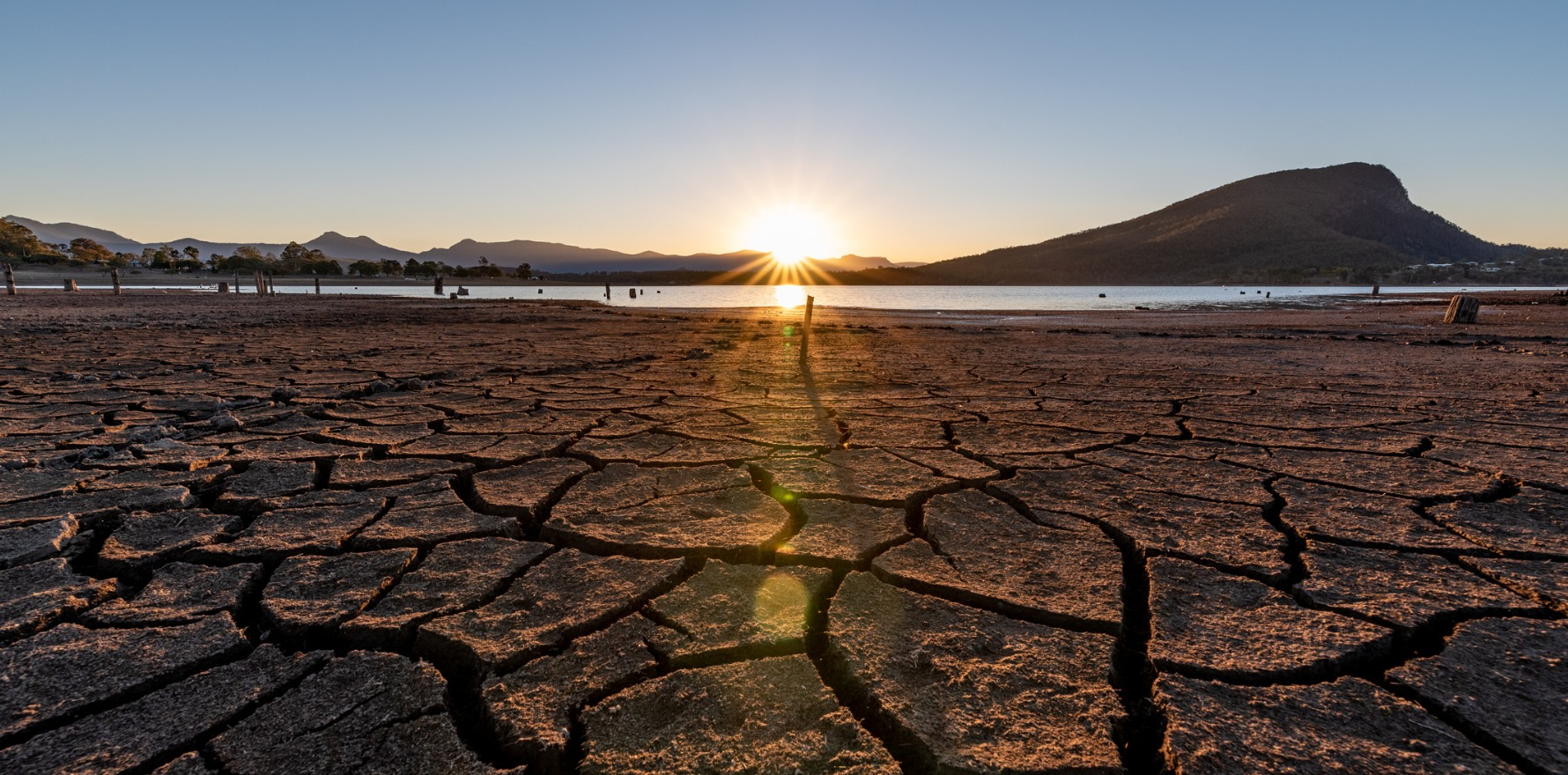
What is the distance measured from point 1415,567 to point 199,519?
3.55 m

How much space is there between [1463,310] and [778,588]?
14840mm

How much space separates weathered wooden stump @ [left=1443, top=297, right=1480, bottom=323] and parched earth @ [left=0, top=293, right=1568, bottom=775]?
9999 mm

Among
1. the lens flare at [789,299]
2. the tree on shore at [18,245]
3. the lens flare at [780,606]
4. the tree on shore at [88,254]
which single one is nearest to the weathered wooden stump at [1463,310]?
the lens flare at [780,606]

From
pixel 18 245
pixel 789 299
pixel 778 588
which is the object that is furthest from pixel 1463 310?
pixel 18 245

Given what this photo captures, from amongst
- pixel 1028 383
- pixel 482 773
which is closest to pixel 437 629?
pixel 482 773

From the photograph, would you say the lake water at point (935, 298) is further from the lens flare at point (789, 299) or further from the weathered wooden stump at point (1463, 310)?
the weathered wooden stump at point (1463, 310)

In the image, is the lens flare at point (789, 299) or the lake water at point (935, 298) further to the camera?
the lens flare at point (789, 299)

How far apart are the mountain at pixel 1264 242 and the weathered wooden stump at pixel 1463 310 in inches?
2228

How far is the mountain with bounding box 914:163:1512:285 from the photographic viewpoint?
61.4 metres

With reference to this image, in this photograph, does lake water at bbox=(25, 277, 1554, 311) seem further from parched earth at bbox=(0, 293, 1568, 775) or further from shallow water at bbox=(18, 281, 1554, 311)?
parched earth at bbox=(0, 293, 1568, 775)

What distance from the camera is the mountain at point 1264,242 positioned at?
201 ft

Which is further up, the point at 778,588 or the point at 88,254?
the point at 88,254

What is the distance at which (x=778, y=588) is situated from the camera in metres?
1.62

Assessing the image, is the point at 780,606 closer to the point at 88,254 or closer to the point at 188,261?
the point at 88,254
